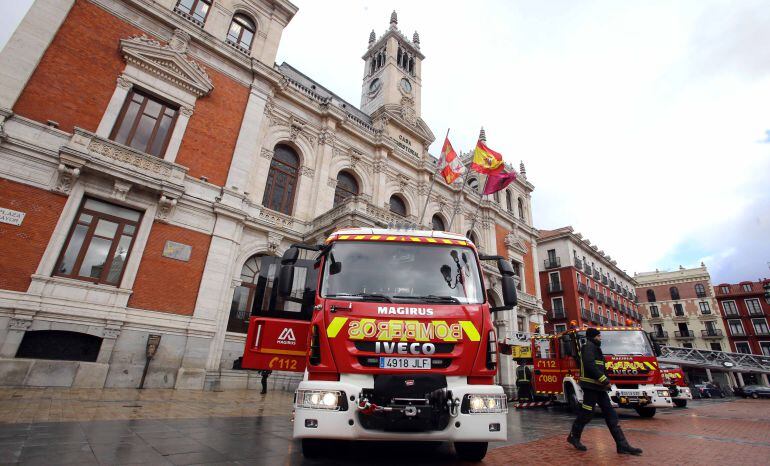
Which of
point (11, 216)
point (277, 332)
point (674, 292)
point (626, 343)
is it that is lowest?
point (277, 332)

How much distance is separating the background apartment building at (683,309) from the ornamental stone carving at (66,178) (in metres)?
57.8

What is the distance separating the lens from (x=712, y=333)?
42906mm

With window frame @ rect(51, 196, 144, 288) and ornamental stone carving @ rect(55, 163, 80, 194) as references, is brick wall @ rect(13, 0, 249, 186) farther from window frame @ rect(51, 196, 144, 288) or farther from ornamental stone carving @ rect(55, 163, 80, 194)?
window frame @ rect(51, 196, 144, 288)

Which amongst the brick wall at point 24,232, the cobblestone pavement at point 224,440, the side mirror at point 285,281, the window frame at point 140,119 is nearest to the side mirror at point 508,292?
the cobblestone pavement at point 224,440

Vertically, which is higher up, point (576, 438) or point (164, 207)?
point (164, 207)

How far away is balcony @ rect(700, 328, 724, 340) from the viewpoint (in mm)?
42312

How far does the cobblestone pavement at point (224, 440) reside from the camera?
377 cm

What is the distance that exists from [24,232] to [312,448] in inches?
443

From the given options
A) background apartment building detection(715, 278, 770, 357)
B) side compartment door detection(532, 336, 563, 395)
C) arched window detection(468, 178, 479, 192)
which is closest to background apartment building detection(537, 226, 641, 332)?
arched window detection(468, 178, 479, 192)

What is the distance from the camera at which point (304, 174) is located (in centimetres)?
1742

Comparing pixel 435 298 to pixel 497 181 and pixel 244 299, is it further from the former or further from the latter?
pixel 497 181

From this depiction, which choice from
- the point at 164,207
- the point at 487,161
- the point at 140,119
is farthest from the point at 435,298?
the point at 487,161

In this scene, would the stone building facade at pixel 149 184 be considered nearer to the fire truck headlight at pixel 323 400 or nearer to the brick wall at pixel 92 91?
the brick wall at pixel 92 91

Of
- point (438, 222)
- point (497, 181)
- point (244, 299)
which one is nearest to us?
point (244, 299)
